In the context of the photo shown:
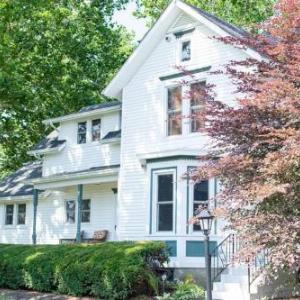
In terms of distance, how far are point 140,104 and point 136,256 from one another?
23.5 ft

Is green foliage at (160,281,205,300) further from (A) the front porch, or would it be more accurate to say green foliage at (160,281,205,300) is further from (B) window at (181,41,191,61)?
(B) window at (181,41,191,61)

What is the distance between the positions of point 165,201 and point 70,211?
7976 mm

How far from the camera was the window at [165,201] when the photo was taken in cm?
1688

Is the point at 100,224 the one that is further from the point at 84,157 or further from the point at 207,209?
the point at 207,209

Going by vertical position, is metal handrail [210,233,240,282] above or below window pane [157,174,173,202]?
below

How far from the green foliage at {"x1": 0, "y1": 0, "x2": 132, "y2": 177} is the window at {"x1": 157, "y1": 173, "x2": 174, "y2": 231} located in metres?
12.7

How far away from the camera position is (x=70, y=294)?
14609 mm

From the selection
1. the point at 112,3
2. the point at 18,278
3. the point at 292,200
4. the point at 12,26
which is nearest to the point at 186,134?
the point at 18,278

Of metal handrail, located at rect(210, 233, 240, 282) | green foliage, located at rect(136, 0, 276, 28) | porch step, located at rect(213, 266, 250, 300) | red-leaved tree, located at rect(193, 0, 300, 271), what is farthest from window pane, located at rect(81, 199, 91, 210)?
green foliage, located at rect(136, 0, 276, 28)

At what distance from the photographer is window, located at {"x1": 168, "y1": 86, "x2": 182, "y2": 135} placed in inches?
723

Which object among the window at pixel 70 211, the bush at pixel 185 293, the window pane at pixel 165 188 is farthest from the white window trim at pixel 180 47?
the window at pixel 70 211

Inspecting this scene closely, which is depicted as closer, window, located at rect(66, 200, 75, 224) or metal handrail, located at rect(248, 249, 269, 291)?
metal handrail, located at rect(248, 249, 269, 291)

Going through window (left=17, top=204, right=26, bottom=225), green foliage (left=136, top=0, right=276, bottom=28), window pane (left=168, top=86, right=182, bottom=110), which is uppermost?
green foliage (left=136, top=0, right=276, bottom=28)

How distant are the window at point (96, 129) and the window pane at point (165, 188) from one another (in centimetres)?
576
